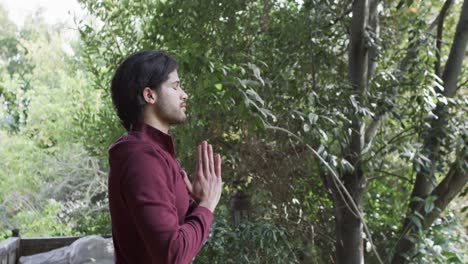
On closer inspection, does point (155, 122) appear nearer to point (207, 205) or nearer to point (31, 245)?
point (207, 205)

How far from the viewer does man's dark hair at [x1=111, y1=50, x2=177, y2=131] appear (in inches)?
51.6

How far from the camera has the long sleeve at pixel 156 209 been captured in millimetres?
1157

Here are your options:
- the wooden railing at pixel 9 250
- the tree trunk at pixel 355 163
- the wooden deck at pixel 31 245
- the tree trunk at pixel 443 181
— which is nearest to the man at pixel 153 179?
the tree trunk at pixel 355 163

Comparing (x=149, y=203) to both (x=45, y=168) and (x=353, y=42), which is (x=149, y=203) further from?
(x=45, y=168)

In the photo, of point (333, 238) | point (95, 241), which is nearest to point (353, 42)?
point (333, 238)

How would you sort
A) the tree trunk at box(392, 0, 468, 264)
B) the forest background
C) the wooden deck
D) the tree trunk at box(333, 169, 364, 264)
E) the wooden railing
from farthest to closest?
the wooden deck < the wooden railing < the tree trunk at box(333, 169, 364, 264) < the tree trunk at box(392, 0, 468, 264) < the forest background

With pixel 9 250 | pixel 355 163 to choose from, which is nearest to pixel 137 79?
pixel 355 163

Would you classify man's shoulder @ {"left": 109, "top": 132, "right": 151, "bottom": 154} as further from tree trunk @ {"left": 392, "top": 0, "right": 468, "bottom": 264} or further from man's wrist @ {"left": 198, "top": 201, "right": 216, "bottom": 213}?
tree trunk @ {"left": 392, "top": 0, "right": 468, "bottom": 264}

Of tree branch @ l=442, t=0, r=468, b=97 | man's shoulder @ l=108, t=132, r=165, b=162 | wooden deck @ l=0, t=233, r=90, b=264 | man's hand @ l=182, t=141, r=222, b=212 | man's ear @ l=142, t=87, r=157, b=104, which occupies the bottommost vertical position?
wooden deck @ l=0, t=233, r=90, b=264

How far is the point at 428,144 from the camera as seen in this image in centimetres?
317

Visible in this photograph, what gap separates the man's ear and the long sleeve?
13 cm

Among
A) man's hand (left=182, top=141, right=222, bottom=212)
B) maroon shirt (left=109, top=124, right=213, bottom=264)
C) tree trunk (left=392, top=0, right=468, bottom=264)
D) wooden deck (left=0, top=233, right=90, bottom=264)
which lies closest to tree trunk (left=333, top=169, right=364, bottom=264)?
tree trunk (left=392, top=0, right=468, bottom=264)

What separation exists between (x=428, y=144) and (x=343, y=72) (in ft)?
2.52

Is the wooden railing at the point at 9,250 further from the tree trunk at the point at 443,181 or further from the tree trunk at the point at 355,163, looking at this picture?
the tree trunk at the point at 443,181
